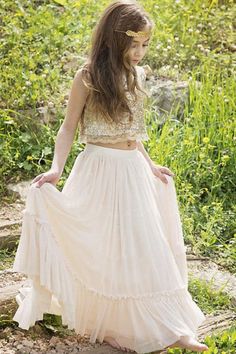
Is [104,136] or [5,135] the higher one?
[104,136]

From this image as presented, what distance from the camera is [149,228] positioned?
3770 millimetres

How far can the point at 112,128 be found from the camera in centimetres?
379

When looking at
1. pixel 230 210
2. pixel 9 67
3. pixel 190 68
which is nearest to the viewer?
pixel 230 210

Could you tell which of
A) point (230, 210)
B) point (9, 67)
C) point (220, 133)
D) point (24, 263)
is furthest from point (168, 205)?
point (9, 67)

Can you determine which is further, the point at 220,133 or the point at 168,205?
the point at 220,133

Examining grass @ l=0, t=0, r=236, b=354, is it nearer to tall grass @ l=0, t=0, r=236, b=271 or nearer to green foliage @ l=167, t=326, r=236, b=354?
tall grass @ l=0, t=0, r=236, b=271

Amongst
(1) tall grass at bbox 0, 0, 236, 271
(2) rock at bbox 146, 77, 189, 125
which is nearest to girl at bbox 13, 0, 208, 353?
(1) tall grass at bbox 0, 0, 236, 271

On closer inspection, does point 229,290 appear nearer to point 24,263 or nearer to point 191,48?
point 24,263

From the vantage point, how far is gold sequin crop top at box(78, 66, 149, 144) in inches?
149

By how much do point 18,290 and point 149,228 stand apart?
78cm

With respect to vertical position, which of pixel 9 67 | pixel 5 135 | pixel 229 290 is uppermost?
pixel 9 67

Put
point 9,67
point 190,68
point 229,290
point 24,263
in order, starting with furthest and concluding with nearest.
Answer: point 190,68
point 9,67
point 229,290
point 24,263

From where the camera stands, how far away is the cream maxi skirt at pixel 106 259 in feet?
11.8

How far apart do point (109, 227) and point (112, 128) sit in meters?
0.46
